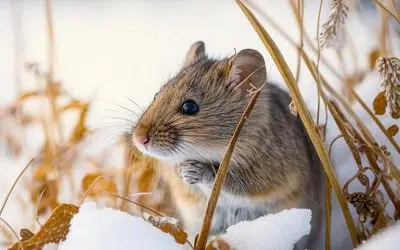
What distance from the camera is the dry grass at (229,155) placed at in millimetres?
1490

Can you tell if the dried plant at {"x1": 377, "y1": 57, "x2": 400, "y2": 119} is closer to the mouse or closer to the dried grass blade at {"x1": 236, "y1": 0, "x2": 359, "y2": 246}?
the dried grass blade at {"x1": 236, "y1": 0, "x2": 359, "y2": 246}

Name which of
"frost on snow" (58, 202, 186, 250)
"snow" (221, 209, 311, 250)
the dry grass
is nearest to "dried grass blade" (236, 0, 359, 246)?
the dry grass

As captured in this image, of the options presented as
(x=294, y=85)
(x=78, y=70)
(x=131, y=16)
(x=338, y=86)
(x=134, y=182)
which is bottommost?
(x=294, y=85)

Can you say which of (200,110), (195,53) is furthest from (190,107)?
(195,53)

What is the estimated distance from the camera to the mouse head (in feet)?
5.75

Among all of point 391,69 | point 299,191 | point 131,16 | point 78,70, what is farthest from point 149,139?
point 131,16

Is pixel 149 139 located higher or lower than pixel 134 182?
lower

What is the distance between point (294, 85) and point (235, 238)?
1.30 feet

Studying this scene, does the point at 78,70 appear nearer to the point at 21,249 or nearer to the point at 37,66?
the point at 37,66

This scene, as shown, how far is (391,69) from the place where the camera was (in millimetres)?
1472

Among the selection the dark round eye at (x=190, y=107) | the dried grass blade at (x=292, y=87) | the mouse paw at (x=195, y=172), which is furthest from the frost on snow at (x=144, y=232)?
the dark round eye at (x=190, y=107)

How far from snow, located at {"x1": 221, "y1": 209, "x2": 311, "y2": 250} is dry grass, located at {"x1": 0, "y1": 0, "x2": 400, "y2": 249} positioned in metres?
0.04

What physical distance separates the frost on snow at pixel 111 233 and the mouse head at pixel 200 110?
0.31 m

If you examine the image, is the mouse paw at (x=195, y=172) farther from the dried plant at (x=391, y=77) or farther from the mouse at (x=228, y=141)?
the dried plant at (x=391, y=77)
